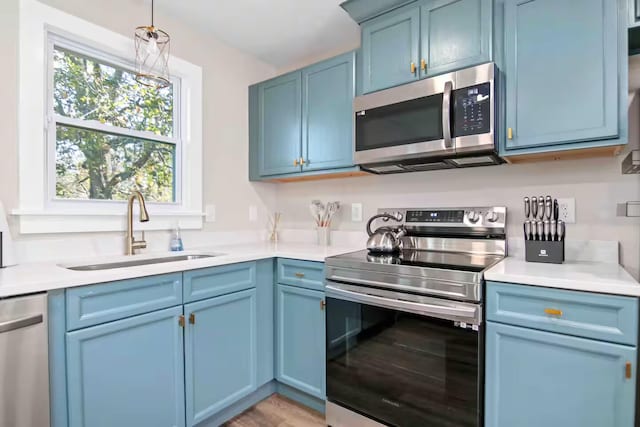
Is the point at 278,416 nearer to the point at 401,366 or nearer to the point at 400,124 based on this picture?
the point at 401,366

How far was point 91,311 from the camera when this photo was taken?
1273 mm

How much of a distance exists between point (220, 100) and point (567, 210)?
231 centimetres

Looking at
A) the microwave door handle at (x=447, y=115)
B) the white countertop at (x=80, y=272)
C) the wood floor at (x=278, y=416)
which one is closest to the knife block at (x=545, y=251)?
the microwave door handle at (x=447, y=115)

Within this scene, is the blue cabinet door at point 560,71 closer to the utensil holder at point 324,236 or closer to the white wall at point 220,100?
the utensil holder at point 324,236

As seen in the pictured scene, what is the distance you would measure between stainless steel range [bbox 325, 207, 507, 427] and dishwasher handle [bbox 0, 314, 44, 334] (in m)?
1.19

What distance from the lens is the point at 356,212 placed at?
2.44m

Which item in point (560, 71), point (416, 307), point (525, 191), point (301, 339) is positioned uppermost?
point (560, 71)

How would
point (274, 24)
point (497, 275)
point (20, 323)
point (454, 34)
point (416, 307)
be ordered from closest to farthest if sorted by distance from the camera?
point (20, 323), point (497, 275), point (416, 307), point (454, 34), point (274, 24)

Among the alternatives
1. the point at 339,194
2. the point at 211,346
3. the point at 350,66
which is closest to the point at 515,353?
the point at 211,346

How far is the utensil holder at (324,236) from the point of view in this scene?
2.47 meters

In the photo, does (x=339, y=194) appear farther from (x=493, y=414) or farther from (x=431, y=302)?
(x=493, y=414)

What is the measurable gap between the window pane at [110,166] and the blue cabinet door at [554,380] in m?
2.06

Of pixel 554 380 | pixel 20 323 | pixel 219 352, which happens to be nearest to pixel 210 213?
pixel 219 352

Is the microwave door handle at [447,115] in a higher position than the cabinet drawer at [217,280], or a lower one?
higher
